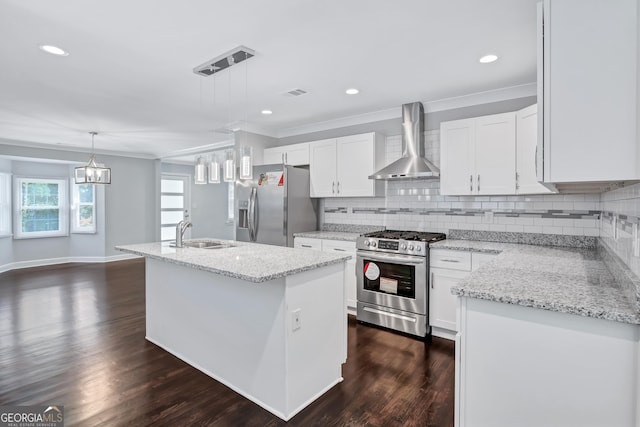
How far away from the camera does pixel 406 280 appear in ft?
11.5

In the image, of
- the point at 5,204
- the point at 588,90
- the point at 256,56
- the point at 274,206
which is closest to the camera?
the point at 588,90

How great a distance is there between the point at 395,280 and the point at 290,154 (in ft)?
7.75

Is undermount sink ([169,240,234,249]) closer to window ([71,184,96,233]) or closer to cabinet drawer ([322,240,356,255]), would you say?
cabinet drawer ([322,240,356,255])

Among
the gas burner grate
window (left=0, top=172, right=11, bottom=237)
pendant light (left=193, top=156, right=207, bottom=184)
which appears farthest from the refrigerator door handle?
window (left=0, top=172, right=11, bottom=237)

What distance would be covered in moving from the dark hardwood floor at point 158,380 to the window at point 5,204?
137 inches

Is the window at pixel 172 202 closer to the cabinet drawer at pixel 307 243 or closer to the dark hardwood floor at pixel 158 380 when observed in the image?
the dark hardwood floor at pixel 158 380

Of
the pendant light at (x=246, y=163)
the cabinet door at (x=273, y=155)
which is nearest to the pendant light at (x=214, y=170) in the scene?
the pendant light at (x=246, y=163)

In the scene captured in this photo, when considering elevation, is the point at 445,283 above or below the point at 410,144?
below

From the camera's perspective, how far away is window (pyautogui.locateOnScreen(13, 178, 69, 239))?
22.6 ft

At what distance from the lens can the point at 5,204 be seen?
21.9 feet

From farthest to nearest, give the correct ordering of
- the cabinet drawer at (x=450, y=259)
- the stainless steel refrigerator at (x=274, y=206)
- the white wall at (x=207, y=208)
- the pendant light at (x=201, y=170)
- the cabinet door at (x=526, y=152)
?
the white wall at (x=207, y=208) < the stainless steel refrigerator at (x=274, y=206) < the cabinet drawer at (x=450, y=259) < the cabinet door at (x=526, y=152) < the pendant light at (x=201, y=170)

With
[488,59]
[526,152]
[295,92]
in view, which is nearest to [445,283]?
[526,152]

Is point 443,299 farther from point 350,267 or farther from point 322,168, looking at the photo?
point 322,168

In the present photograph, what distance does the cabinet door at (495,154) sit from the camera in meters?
3.21
